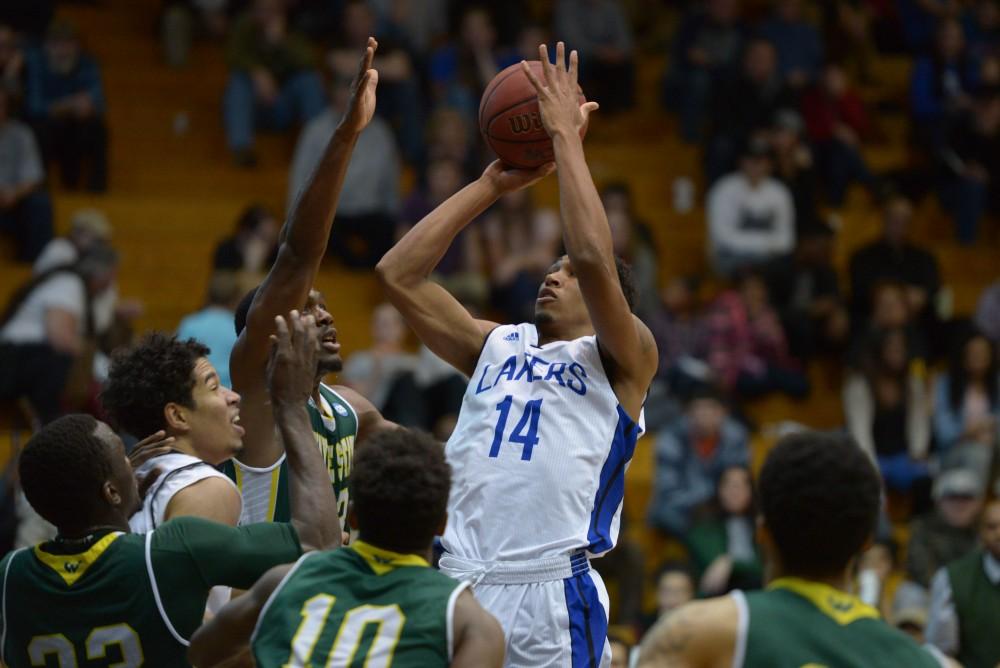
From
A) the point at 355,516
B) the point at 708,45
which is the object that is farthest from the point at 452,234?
the point at 708,45

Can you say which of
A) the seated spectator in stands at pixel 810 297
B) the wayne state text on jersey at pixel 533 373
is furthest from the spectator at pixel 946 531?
the wayne state text on jersey at pixel 533 373

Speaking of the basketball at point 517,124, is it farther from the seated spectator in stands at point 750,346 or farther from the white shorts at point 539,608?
the seated spectator in stands at point 750,346

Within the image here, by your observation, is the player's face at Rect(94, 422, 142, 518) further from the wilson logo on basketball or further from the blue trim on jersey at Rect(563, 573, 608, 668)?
the wilson logo on basketball

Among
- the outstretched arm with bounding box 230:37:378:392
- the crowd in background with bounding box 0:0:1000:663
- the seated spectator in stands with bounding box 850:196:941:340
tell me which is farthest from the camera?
the seated spectator in stands with bounding box 850:196:941:340

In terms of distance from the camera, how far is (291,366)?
4.34m

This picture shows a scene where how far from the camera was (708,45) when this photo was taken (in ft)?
53.5

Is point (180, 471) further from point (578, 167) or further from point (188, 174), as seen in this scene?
point (188, 174)

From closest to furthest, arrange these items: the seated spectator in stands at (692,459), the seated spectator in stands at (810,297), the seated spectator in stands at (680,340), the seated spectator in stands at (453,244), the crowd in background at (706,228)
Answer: the crowd in background at (706,228) → the seated spectator in stands at (692,459) → the seated spectator in stands at (680,340) → the seated spectator in stands at (453,244) → the seated spectator in stands at (810,297)

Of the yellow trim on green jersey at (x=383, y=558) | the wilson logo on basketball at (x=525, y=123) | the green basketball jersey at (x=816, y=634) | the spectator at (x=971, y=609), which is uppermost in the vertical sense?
the wilson logo on basketball at (x=525, y=123)

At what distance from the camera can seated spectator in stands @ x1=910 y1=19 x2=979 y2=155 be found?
16.5 m

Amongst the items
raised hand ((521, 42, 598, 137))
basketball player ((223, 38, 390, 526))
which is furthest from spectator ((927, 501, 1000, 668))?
raised hand ((521, 42, 598, 137))

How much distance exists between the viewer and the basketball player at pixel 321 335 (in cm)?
516

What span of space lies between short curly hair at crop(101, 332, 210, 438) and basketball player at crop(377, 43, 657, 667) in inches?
36.1

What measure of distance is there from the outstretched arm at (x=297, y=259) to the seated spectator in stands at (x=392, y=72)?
9.20 meters
